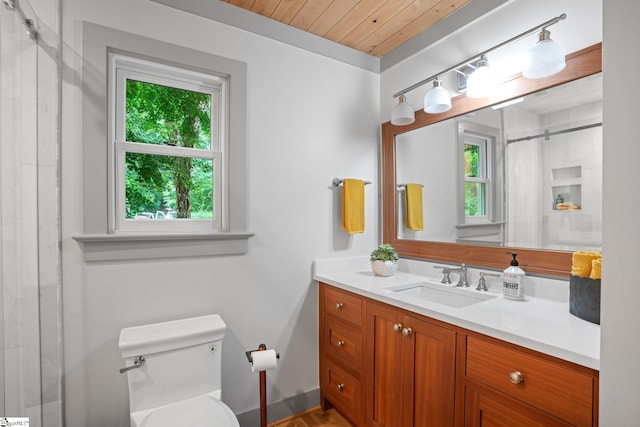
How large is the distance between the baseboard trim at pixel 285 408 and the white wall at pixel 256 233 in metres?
0.04

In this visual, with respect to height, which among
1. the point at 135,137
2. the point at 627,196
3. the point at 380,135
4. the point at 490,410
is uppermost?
the point at 380,135

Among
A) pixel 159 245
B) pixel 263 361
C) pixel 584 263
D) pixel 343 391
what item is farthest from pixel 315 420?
pixel 584 263

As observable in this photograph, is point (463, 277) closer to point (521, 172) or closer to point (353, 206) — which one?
point (521, 172)

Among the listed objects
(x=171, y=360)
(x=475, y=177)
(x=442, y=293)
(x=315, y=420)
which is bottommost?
(x=315, y=420)

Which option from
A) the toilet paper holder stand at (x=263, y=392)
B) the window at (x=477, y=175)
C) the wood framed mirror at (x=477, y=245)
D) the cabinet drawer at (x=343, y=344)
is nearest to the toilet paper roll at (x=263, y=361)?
the toilet paper holder stand at (x=263, y=392)

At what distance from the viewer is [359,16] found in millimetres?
1919

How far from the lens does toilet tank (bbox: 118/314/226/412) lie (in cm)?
138

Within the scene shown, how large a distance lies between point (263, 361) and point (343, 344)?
52 centimetres

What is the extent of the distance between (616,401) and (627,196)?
0.49 meters

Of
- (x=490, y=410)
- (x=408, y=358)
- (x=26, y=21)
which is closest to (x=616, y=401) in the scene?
(x=490, y=410)

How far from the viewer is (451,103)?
188 cm

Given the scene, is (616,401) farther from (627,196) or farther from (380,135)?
(380,135)

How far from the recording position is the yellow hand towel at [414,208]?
84.6 inches

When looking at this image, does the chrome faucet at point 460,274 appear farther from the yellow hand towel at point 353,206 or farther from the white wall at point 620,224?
the white wall at point 620,224
